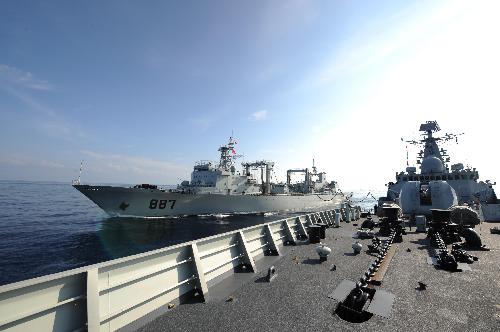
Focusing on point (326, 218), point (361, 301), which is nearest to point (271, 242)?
point (361, 301)

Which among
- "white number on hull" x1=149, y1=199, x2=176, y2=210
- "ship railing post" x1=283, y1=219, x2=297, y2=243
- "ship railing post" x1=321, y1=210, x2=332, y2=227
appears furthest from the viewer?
"white number on hull" x1=149, y1=199, x2=176, y2=210

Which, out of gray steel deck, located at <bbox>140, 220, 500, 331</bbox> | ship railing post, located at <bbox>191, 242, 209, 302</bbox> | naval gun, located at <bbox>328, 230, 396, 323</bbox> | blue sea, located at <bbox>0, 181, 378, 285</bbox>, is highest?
ship railing post, located at <bbox>191, 242, 209, 302</bbox>

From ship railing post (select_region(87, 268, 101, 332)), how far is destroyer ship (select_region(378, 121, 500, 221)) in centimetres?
2044

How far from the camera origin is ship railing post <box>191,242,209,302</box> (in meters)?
4.49

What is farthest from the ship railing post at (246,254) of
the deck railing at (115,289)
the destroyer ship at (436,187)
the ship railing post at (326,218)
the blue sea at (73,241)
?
the destroyer ship at (436,187)

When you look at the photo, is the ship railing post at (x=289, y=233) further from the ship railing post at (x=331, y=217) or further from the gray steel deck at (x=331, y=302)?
the ship railing post at (x=331, y=217)

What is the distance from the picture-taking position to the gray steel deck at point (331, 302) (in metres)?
3.54

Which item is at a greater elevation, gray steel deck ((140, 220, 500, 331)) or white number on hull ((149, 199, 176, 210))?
white number on hull ((149, 199, 176, 210))

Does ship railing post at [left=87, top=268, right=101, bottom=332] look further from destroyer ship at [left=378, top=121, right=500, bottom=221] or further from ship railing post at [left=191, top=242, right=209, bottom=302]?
destroyer ship at [left=378, top=121, right=500, bottom=221]

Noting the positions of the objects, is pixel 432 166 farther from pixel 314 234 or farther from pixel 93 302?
pixel 93 302

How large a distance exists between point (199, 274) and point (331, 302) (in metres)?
2.38

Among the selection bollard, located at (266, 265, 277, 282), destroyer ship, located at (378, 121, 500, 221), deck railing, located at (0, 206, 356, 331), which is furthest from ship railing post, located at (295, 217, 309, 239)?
destroyer ship, located at (378, 121, 500, 221)

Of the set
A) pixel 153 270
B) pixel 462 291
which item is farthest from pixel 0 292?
pixel 462 291

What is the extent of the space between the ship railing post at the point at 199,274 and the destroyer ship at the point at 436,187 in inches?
733
